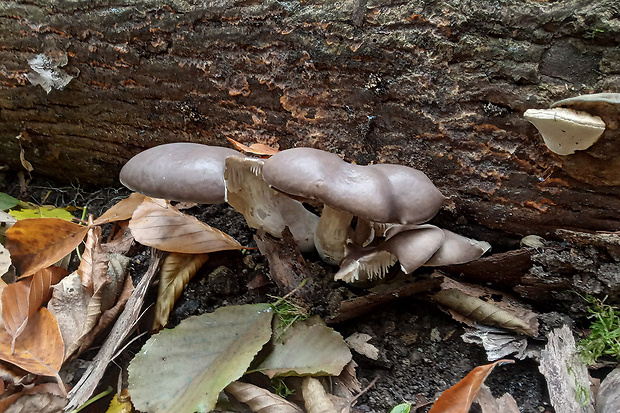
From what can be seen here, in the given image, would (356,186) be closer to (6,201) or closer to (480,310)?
(480,310)

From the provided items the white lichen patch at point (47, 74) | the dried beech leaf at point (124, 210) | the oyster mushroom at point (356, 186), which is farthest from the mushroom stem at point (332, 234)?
the white lichen patch at point (47, 74)

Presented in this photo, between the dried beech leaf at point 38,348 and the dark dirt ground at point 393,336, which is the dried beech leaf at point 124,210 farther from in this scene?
the dried beech leaf at point 38,348

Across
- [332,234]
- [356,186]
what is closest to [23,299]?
[332,234]

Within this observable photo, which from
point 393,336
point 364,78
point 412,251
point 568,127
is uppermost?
point 364,78

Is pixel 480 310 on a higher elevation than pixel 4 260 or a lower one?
lower

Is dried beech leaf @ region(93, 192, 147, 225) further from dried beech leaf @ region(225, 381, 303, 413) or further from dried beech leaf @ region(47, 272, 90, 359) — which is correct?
dried beech leaf @ region(225, 381, 303, 413)

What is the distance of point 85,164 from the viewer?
3.14m

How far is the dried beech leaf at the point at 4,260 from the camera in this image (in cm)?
216

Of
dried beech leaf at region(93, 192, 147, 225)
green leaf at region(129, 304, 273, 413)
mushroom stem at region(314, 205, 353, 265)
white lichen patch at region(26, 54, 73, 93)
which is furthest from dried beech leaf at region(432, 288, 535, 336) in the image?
white lichen patch at region(26, 54, 73, 93)

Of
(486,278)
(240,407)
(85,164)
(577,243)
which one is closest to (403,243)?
(486,278)

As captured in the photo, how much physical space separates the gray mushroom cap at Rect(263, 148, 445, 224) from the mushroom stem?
0.36 meters

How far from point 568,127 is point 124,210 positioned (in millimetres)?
2366

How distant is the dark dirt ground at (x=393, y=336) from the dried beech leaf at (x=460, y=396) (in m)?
0.14

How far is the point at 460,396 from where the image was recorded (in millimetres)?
1726
